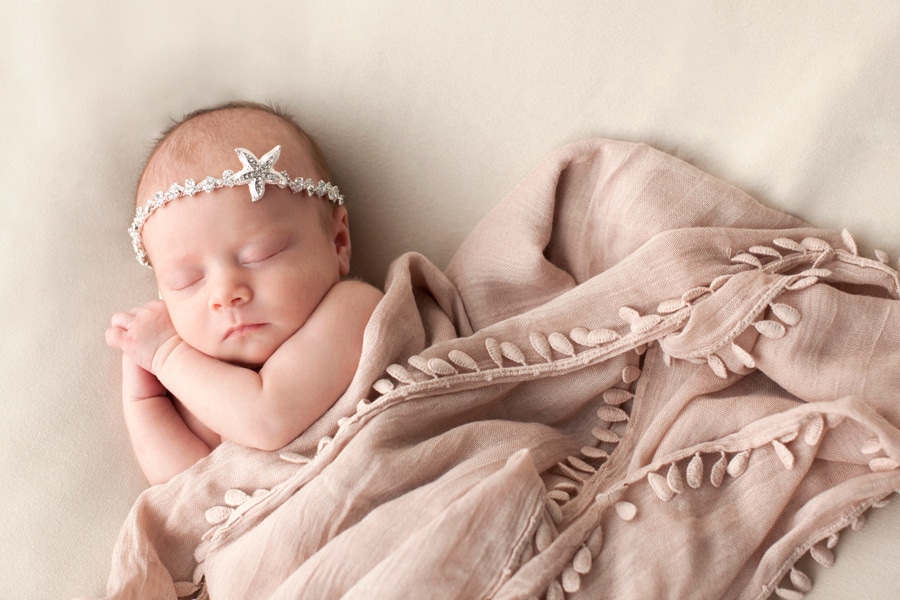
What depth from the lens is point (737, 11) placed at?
51.3 inches

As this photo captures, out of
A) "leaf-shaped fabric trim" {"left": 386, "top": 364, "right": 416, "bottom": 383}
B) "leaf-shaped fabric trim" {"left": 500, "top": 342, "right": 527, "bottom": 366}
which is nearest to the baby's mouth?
"leaf-shaped fabric trim" {"left": 386, "top": 364, "right": 416, "bottom": 383}

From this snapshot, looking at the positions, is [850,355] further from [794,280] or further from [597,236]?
[597,236]

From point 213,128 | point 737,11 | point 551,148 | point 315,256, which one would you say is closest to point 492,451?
point 315,256

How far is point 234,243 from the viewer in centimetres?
126

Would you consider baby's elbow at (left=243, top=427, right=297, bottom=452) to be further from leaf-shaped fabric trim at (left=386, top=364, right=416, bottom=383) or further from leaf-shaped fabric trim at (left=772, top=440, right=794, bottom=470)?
leaf-shaped fabric trim at (left=772, top=440, right=794, bottom=470)

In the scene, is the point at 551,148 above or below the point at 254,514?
above

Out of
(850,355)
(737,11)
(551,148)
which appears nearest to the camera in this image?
(850,355)

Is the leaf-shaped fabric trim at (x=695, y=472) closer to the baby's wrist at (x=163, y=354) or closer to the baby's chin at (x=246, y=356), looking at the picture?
the baby's chin at (x=246, y=356)

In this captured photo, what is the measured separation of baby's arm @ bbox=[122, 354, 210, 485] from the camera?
129cm

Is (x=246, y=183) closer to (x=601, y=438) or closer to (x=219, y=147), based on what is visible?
(x=219, y=147)

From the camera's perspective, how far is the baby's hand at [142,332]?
1319 millimetres

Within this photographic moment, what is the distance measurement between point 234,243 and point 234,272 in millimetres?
48

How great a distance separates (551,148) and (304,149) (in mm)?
434

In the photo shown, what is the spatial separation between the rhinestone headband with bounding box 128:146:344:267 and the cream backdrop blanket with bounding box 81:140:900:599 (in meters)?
0.23
